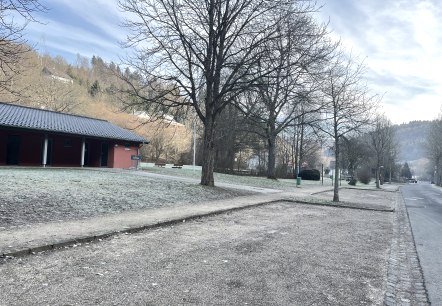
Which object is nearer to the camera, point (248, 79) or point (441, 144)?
point (248, 79)

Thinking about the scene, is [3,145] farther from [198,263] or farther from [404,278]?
[404,278]

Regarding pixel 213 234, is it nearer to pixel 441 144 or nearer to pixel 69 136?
pixel 69 136

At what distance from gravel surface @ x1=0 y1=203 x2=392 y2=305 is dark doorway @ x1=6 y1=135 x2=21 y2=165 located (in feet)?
79.3

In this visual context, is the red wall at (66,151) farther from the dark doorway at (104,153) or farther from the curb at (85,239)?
the curb at (85,239)

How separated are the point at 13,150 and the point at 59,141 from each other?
378cm

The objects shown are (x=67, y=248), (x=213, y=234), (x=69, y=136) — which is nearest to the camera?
(x=67, y=248)

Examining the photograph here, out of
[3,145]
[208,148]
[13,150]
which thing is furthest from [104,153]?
[208,148]

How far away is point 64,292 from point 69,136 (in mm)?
29814

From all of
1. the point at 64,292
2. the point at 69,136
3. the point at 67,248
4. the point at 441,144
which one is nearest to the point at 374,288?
the point at 64,292

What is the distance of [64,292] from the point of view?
4664 mm

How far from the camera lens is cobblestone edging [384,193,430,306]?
529 centimetres

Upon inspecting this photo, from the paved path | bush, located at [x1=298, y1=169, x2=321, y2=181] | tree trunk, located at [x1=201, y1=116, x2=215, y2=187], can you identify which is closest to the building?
tree trunk, located at [x1=201, y1=116, x2=215, y2=187]

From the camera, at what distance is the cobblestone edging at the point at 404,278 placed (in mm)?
5285

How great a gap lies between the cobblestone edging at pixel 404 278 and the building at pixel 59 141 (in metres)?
25.9
